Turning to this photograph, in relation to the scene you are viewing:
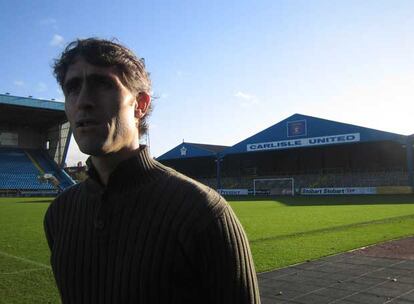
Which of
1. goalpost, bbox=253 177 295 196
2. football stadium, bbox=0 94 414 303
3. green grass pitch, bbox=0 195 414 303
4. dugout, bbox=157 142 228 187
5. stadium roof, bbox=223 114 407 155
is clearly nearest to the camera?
green grass pitch, bbox=0 195 414 303

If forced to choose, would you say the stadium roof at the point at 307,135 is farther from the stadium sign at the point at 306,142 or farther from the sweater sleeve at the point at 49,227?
the sweater sleeve at the point at 49,227

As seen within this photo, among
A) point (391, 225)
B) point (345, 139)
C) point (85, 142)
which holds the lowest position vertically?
point (391, 225)

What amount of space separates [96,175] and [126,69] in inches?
17.7

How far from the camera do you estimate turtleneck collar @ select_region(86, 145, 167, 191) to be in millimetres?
1740

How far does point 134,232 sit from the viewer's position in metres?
1.62

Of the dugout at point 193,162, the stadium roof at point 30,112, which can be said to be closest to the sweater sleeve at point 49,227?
the stadium roof at point 30,112

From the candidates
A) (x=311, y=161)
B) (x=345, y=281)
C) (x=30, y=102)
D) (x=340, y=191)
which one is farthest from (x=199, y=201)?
(x=311, y=161)

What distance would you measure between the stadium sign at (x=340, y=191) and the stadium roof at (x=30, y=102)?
1029 inches

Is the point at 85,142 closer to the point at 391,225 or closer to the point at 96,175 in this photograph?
the point at 96,175

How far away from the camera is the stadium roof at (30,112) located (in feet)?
148

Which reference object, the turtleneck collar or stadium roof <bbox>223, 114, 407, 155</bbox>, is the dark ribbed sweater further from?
stadium roof <bbox>223, 114, 407, 155</bbox>

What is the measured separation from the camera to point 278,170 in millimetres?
54781

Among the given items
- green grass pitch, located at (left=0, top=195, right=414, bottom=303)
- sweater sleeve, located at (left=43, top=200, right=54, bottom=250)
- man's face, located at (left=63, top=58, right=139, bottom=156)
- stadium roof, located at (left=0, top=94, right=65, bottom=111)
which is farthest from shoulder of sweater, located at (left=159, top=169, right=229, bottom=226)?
stadium roof, located at (left=0, top=94, right=65, bottom=111)

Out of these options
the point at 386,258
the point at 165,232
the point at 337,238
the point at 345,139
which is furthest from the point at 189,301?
the point at 345,139
